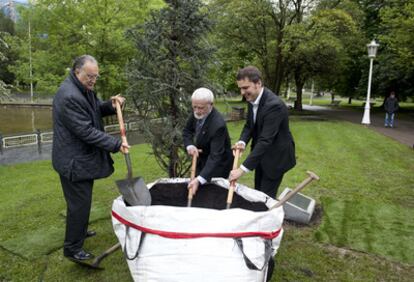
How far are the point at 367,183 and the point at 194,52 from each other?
14.8 ft

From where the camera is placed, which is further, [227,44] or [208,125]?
[227,44]

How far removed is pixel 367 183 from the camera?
6832 mm

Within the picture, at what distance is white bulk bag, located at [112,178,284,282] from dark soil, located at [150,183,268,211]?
0.88 meters

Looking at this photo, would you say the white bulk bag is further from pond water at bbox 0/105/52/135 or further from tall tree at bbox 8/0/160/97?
pond water at bbox 0/105/52/135

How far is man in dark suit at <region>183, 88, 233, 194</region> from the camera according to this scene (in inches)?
131

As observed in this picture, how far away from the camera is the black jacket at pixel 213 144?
11.2ft

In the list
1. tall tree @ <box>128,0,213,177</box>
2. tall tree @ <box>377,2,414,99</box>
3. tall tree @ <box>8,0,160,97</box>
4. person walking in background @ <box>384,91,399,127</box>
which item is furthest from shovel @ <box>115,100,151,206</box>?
Answer: tall tree @ <box>377,2,414,99</box>

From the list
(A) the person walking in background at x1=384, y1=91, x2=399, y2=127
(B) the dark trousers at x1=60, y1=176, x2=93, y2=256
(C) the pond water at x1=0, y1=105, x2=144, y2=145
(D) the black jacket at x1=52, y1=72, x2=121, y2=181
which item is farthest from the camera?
(C) the pond water at x1=0, y1=105, x2=144, y2=145

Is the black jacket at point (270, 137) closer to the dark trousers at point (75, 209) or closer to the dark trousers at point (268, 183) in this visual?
the dark trousers at point (268, 183)

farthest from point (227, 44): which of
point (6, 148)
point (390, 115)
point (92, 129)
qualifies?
point (92, 129)

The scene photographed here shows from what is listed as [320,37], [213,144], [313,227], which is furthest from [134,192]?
[320,37]

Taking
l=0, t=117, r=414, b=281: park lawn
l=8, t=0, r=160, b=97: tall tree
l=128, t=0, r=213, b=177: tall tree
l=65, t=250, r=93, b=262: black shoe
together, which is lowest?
l=0, t=117, r=414, b=281: park lawn

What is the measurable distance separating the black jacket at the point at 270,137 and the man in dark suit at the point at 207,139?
0.28 m

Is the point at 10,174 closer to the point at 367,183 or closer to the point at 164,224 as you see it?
the point at 164,224
